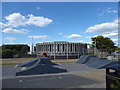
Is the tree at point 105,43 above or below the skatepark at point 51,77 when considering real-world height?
above

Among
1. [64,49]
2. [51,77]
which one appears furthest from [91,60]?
[64,49]

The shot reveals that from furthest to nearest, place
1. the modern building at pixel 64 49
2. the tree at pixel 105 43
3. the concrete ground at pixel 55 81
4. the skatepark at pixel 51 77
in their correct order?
the tree at pixel 105 43, the modern building at pixel 64 49, the skatepark at pixel 51 77, the concrete ground at pixel 55 81

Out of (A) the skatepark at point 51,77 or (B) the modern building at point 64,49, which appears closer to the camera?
(A) the skatepark at point 51,77

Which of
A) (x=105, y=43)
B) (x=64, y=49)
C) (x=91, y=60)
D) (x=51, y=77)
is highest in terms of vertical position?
(x=105, y=43)

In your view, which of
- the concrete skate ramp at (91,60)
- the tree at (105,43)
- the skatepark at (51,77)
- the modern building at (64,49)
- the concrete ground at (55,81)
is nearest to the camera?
the concrete ground at (55,81)

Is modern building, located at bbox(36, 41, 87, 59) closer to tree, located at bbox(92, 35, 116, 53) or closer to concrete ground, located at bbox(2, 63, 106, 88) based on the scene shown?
tree, located at bbox(92, 35, 116, 53)

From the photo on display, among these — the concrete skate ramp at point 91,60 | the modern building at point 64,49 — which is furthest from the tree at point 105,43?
the concrete skate ramp at point 91,60

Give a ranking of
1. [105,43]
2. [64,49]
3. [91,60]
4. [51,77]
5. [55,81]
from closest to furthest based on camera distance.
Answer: [55,81] → [51,77] → [91,60] → [64,49] → [105,43]

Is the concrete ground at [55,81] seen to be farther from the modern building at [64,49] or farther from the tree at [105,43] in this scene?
the tree at [105,43]

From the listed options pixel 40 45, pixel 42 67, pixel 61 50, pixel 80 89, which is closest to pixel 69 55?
pixel 61 50

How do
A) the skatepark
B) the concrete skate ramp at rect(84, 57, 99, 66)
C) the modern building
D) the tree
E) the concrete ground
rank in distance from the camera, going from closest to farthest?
the concrete ground, the skatepark, the concrete skate ramp at rect(84, 57, 99, 66), the modern building, the tree

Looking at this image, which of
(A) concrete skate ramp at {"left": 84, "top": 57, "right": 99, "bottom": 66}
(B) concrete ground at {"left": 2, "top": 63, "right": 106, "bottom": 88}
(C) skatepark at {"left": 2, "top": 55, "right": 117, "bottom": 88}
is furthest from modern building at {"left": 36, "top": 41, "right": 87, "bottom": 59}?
(B) concrete ground at {"left": 2, "top": 63, "right": 106, "bottom": 88}

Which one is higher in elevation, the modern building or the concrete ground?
the modern building

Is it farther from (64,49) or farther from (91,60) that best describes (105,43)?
(91,60)
